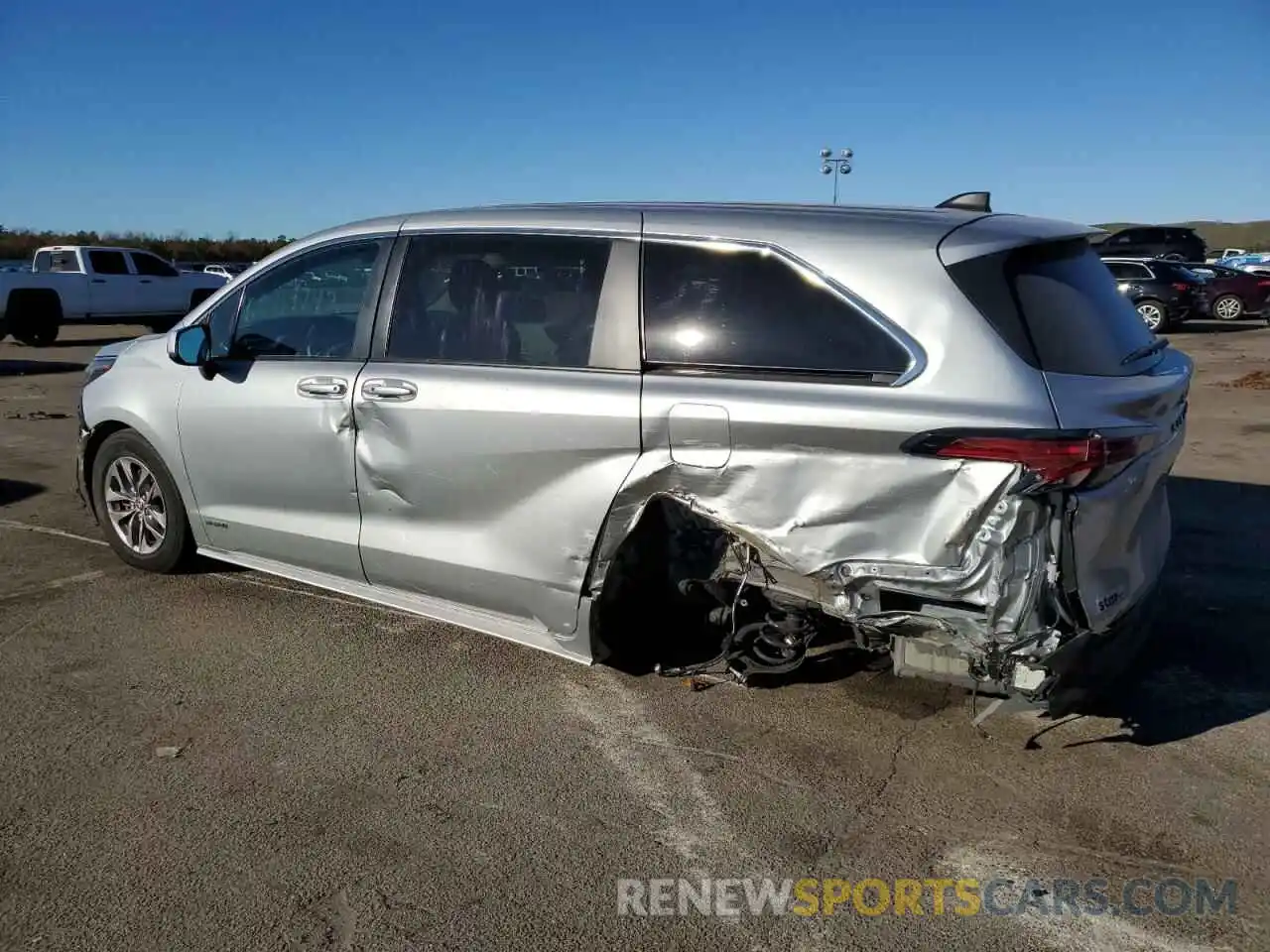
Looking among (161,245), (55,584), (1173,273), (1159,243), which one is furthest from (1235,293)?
(161,245)

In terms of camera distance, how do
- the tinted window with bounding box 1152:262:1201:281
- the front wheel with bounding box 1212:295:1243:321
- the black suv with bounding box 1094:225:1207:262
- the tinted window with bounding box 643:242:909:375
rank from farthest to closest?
the black suv with bounding box 1094:225:1207:262, the front wheel with bounding box 1212:295:1243:321, the tinted window with bounding box 1152:262:1201:281, the tinted window with bounding box 643:242:909:375

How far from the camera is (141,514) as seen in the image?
18.3ft

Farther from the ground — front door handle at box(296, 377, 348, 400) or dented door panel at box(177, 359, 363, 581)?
front door handle at box(296, 377, 348, 400)

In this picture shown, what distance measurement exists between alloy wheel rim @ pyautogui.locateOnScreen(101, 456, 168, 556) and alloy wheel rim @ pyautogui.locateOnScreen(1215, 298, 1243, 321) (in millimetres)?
25545

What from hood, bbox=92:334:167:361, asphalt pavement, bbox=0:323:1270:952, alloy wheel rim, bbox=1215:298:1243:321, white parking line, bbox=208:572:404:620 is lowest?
asphalt pavement, bbox=0:323:1270:952

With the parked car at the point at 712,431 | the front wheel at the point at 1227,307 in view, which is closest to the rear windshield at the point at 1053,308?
the parked car at the point at 712,431

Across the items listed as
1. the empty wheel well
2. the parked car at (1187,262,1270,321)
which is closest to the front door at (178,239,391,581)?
the empty wheel well

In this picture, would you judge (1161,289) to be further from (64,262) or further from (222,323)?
(64,262)

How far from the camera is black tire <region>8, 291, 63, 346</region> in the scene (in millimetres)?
19906

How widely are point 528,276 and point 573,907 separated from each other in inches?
94.7

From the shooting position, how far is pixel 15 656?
4555 mm

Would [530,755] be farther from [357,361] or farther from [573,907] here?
[357,361]

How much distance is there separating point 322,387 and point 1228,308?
25781 millimetres

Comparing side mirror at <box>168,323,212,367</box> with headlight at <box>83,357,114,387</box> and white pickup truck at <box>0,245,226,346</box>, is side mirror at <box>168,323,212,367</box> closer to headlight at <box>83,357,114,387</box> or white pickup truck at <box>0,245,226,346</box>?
headlight at <box>83,357,114,387</box>
